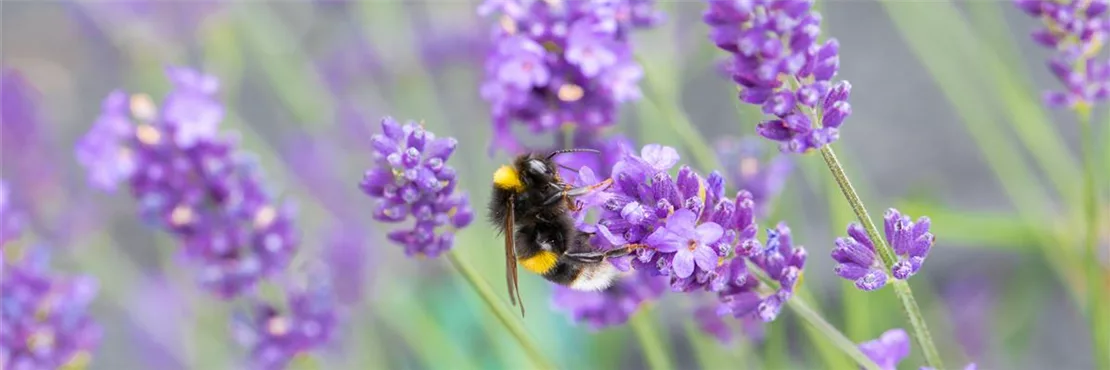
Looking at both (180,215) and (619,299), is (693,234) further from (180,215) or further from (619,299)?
(180,215)

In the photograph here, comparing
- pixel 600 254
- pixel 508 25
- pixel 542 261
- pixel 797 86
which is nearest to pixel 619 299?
pixel 542 261

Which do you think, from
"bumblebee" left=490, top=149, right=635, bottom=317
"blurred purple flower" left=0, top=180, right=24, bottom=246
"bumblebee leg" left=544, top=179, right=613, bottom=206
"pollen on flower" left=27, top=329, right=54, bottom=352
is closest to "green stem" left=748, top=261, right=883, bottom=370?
"bumblebee leg" left=544, top=179, right=613, bottom=206

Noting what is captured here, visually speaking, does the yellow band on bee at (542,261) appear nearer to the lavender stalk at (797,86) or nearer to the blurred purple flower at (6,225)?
the lavender stalk at (797,86)

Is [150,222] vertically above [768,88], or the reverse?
[150,222]

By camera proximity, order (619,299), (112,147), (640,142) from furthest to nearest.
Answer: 1. (640,142)
2. (112,147)
3. (619,299)

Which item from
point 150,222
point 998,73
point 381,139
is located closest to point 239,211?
point 150,222

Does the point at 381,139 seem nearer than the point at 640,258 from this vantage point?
No

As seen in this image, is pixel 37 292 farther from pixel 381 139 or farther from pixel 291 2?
pixel 291 2

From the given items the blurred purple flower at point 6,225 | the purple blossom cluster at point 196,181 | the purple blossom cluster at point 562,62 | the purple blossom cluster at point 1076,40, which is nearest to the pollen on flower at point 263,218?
the purple blossom cluster at point 196,181
